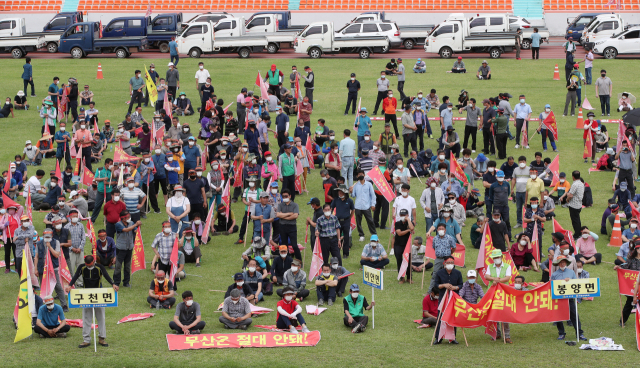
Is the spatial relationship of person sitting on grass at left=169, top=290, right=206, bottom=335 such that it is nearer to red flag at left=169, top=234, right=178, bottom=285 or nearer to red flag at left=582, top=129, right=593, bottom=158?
red flag at left=169, top=234, right=178, bottom=285

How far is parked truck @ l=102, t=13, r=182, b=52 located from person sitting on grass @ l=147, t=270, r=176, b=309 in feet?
104

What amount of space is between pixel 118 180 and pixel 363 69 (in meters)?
20.4

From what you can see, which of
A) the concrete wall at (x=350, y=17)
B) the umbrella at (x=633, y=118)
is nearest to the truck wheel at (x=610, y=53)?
the concrete wall at (x=350, y=17)

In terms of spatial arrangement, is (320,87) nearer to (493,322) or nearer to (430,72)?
(430,72)

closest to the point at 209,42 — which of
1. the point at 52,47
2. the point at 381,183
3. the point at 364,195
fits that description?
the point at 52,47

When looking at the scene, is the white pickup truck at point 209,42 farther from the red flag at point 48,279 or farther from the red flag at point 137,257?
the red flag at point 48,279

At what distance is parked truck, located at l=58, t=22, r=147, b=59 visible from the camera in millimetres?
43938

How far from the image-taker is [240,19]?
44.4 m

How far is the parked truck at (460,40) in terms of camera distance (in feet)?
137

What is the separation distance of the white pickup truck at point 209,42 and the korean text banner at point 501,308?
31102 mm

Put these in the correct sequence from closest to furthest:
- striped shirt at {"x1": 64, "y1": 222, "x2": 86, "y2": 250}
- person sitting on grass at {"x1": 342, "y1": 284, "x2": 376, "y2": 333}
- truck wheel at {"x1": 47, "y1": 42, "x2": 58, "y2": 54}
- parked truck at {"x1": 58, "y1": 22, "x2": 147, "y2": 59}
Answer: person sitting on grass at {"x1": 342, "y1": 284, "x2": 376, "y2": 333} < striped shirt at {"x1": 64, "y1": 222, "x2": 86, "y2": 250} < parked truck at {"x1": 58, "y1": 22, "x2": 147, "y2": 59} < truck wheel at {"x1": 47, "y1": 42, "x2": 58, "y2": 54}

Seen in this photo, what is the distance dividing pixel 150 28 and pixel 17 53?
286 inches

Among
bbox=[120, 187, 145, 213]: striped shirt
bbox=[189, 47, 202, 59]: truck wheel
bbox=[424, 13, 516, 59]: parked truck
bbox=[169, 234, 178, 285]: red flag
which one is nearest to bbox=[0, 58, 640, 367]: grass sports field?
bbox=[169, 234, 178, 285]: red flag

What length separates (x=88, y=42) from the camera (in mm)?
44031
